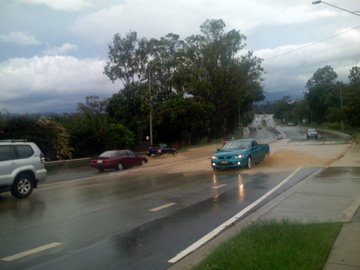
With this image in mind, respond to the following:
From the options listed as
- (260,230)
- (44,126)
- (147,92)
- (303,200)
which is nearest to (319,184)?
(303,200)

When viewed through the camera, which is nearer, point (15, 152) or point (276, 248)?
point (276, 248)

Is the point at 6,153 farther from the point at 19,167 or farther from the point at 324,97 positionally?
the point at 324,97

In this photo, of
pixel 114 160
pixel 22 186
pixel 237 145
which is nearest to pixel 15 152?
pixel 22 186

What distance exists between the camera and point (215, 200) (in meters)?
12.5

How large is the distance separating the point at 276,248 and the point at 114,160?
70.7ft

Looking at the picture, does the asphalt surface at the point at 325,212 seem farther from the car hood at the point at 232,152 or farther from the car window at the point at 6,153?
the car window at the point at 6,153

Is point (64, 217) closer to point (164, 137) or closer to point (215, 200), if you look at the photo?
point (215, 200)

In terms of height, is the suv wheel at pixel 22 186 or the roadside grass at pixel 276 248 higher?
the suv wheel at pixel 22 186

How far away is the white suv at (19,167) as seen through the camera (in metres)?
13.3

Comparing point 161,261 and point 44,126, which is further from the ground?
point 44,126

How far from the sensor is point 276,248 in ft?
21.2

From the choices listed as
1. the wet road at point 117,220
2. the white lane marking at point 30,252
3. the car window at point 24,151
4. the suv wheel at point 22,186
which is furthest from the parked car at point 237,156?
the white lane marking at point 30,252

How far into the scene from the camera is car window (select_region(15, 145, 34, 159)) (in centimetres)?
1400

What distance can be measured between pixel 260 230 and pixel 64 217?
15.8ft
